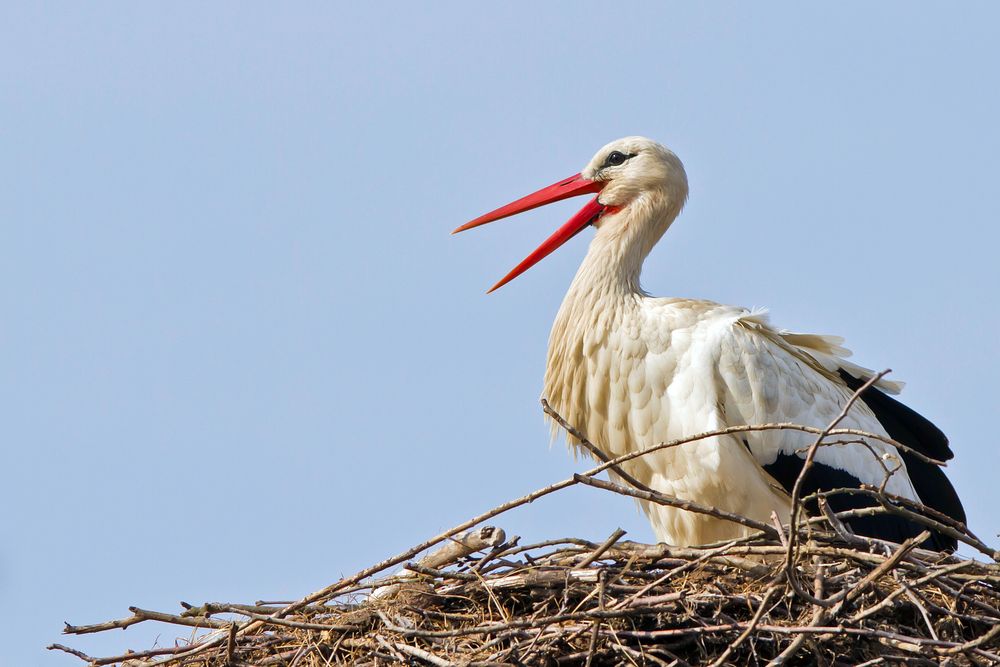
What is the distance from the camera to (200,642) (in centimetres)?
397

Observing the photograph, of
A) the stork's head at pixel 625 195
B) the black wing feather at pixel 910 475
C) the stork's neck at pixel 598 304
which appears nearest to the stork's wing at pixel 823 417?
the black wing feather at pixel 910 475

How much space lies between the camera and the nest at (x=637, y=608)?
3.53 meters

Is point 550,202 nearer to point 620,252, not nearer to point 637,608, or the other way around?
point 620,252

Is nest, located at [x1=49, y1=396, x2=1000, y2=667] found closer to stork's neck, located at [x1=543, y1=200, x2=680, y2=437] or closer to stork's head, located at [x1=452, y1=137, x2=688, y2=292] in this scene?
stork's neck, located at [x1=543, y1=200, x2=680, y2=437]

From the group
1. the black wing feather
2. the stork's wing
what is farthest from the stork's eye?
the black wing feather

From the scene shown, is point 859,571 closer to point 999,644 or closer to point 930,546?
point 999,644

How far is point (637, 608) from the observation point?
359 centimetres

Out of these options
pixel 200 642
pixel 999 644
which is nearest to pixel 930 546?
pixel 999 644

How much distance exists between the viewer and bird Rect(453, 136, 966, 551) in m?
4.69

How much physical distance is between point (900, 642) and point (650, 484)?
58.9 inches

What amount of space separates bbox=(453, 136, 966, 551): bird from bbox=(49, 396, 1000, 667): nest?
70cm

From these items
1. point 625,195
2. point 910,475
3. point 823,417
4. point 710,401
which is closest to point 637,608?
point 710,401

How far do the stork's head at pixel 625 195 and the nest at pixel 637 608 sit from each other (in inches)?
69.8

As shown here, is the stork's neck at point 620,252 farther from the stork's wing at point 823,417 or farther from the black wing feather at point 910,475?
the black wing feather at point 910,475
